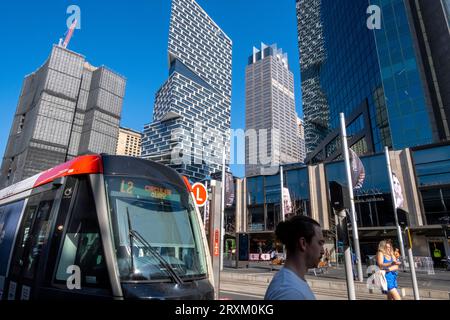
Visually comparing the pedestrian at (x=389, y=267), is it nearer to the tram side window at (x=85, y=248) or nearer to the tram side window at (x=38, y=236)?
the tram side window at (x=85, y=248)

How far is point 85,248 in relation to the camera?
4.09 m

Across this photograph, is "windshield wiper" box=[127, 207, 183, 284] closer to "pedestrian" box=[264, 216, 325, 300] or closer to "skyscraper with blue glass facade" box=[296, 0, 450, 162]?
"pedestrian" box=[264, 216, 325, 300]

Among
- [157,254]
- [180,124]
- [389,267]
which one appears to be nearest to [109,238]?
[157,254]

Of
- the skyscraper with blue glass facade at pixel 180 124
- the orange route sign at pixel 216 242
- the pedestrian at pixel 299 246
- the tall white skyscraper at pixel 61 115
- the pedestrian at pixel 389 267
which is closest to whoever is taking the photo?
the pedestrian at pixel 299 246

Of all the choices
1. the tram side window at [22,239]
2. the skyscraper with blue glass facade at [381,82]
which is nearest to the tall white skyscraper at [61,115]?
the skyscraper with blue glass facade at [381,82]

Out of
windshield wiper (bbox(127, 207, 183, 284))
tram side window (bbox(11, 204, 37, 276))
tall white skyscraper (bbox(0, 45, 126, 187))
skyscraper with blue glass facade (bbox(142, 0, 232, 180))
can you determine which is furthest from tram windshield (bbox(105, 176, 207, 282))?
skyscraper with blue glass facade (bbox(142, 0, 232, 180))

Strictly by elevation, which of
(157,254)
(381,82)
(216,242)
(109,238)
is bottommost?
(157,254)

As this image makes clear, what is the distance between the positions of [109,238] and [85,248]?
15.9 inches

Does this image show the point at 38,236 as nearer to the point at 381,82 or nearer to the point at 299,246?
the point at 299,246

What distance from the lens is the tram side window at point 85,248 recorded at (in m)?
3.89

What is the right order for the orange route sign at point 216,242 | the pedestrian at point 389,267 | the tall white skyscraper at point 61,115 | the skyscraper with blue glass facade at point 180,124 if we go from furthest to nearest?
the skyscraper with blue glass facade at point 180,124 → the tall white skyscraper at point 61,115 → the orange route sign at point 216,242 → the pedestrian at point 389,267

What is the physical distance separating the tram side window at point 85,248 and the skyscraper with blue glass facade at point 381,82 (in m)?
40.2

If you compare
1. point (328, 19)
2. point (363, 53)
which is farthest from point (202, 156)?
point (363, 53)

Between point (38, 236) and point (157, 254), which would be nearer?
point (157, 254)
